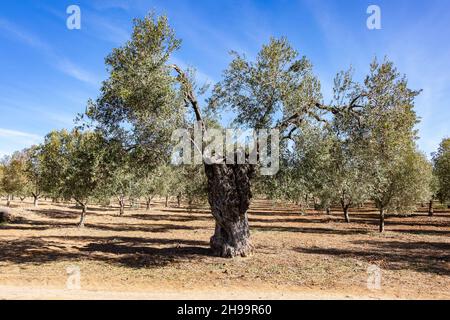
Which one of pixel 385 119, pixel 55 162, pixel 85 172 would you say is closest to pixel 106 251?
pixel 85 172

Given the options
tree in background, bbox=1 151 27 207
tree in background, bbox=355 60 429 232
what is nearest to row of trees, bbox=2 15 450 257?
tree in background, bbox=355 60 429 232

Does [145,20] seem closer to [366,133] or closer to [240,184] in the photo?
[240,184]

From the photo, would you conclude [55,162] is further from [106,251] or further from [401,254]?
[401,254]

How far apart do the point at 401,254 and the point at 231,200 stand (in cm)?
1422

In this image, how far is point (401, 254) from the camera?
2611 centimetres

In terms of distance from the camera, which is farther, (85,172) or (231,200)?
(85,172)

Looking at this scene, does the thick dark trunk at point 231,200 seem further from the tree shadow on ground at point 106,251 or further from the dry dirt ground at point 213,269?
the tree shadow on ground at point 106,251

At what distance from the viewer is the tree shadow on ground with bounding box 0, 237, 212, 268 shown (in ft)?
72.1

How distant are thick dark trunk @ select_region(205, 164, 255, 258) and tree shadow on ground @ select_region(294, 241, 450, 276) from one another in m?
6.71

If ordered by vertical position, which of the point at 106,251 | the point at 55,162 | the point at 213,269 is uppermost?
the point at 55,162

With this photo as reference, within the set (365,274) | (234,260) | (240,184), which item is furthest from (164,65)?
(365,274)

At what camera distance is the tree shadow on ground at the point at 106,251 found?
21984 mm

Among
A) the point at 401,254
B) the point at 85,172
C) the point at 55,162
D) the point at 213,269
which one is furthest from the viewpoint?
the point at 55,162
